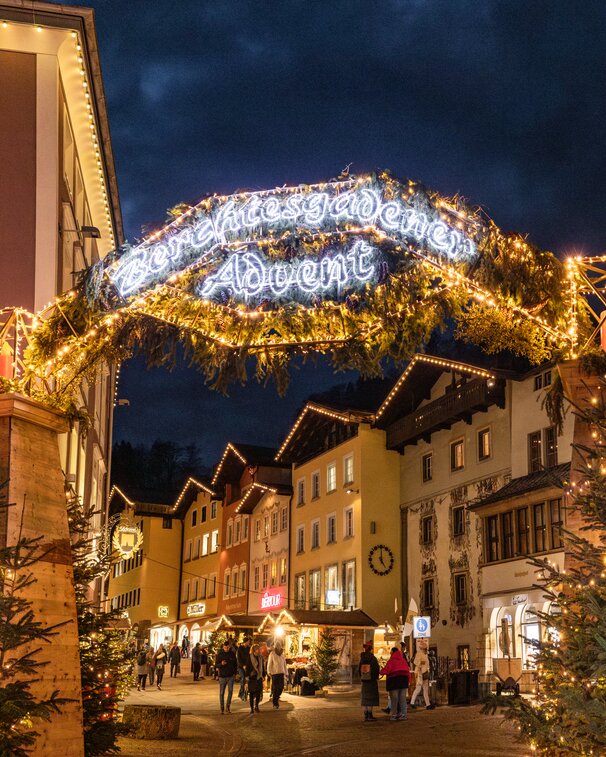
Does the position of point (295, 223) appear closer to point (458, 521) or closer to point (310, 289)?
point (310, 289)

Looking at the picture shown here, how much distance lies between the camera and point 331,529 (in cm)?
4784

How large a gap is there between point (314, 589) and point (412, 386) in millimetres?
11977

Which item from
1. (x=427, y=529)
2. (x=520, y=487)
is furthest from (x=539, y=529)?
(x=427, y=529)

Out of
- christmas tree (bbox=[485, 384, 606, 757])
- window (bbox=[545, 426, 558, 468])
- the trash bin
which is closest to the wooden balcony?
window (bbox=[545, 426, 558, 468])

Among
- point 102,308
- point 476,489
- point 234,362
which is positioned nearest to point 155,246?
point 102,308

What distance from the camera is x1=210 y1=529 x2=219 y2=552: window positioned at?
6323 centimetres

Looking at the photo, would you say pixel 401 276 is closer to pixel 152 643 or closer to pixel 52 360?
pixel 52 360

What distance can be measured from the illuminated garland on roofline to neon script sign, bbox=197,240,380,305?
A: 0.01 meters

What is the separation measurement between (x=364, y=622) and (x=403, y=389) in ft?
33.8

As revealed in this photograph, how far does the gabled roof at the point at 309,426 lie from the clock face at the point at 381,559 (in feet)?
19.2

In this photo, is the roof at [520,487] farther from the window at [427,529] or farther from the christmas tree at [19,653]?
the christmas tree at [19,653]

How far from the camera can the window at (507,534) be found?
34594 mm

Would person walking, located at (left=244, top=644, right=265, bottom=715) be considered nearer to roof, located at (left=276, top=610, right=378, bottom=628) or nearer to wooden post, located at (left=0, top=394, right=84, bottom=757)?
wooden post, located at (left=0, top=394, right=84, bottom=757)

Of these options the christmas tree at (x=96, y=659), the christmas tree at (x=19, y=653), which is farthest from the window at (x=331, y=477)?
the christmas tree at (x=19, y=653)
